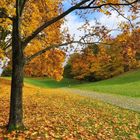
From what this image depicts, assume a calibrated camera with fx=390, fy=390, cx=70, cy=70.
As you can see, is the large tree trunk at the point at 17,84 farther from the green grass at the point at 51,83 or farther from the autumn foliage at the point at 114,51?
the green grass at the point at 51,83

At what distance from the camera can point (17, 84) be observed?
38.0ft

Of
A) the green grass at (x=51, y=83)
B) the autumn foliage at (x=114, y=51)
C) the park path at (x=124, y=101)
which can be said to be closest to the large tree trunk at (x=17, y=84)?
the autumn foliage at (x=114, y=51)

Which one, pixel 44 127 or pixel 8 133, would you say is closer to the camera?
pixel 8 133

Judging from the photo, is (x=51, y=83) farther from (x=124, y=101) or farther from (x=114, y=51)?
(x=114, y=51)

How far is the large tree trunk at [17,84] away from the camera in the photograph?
38.0 feet

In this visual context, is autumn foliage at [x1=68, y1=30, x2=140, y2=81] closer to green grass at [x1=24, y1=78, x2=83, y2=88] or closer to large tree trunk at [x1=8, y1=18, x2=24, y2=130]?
large tree trunk at [x1=8, y1=18, x2=24, y2=130]

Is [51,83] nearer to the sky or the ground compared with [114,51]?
nearer to the ground

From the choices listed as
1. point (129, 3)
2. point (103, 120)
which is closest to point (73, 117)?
point (103, 120)

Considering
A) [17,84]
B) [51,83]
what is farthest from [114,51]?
[51,83]

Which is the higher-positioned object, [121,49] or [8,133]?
[121,49]

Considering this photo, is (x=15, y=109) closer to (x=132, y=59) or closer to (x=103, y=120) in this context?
(x=132, y=59)

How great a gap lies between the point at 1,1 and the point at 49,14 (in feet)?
15.2

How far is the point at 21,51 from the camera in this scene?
11.7 metres

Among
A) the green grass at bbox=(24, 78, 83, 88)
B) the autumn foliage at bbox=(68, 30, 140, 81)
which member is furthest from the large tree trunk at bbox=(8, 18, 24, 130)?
the green grass at bbox=(24, 78, 83, 88)
